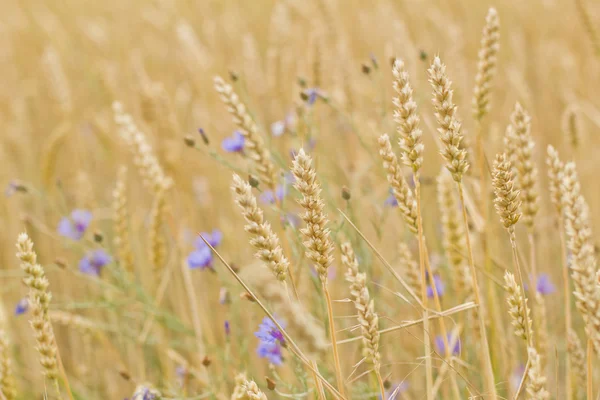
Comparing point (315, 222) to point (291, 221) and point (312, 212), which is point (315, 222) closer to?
point (312, 212)

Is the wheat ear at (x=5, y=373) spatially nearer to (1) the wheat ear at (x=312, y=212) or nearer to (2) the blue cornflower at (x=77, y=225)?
(1) the wheat ear at (x=312, y=212)

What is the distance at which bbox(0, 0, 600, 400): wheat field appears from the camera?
0.61 m

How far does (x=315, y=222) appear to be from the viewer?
0.57m

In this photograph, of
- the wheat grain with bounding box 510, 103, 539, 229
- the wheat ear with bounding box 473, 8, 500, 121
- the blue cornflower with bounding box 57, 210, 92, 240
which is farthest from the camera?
the blue cornflower with bounding box 57, 210, 92, 240

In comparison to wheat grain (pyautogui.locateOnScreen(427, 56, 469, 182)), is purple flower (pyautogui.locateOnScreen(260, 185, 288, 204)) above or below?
above

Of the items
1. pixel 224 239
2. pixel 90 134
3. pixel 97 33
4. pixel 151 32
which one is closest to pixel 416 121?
pixel 224 239

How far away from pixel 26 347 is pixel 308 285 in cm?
91

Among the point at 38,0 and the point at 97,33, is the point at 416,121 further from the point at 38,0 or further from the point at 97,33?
the point at 38,0

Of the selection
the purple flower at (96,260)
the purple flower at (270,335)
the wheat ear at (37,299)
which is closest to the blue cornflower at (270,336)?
the purple flower at (270,335)

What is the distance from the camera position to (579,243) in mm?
591

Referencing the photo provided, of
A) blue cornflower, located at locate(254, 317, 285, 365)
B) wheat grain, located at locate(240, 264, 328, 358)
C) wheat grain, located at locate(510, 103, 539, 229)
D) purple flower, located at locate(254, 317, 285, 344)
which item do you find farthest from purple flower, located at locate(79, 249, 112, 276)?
wheat grain, located at locate(510, 103, 539, 229)

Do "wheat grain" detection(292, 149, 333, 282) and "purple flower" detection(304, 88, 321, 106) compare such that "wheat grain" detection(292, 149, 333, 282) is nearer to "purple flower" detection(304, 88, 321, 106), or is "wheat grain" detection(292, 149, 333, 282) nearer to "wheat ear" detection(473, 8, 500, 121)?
"wheat ear" detection(473, 8, 500, 121)

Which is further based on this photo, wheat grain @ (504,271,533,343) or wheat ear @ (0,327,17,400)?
wheat ear @ (0,327,17,400)

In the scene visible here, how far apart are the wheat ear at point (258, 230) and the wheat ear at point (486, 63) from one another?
46 cm
